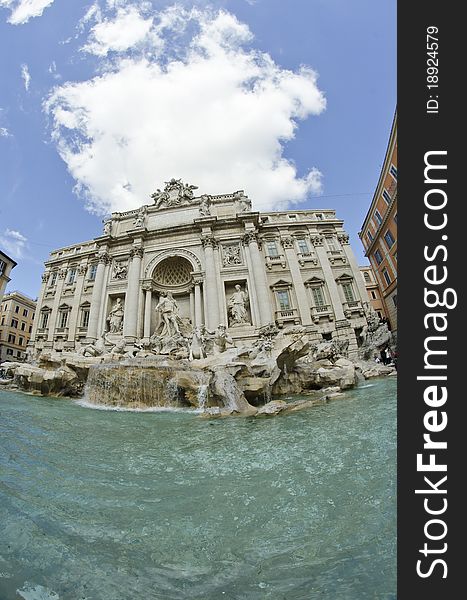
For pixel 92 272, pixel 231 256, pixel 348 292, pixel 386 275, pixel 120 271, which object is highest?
pixel 231 256

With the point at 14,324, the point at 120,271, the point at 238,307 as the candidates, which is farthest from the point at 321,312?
the point at 14,324

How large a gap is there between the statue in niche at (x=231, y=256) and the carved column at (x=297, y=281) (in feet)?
13.4

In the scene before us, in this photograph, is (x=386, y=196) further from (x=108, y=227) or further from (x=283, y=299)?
(x=108, y=227)

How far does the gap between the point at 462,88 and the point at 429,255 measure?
4.27 ft

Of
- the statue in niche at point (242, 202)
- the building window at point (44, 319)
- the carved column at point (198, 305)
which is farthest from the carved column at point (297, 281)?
the building window at point (44, 319)

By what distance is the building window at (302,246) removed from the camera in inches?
906

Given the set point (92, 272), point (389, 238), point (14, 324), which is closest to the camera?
point (389, 238)

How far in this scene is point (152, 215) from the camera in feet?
78.8

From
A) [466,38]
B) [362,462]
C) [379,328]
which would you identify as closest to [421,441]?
[362,462]

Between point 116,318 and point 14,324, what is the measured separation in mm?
25808

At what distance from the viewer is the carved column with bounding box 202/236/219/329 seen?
1898 centimetres

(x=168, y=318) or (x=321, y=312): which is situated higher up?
(x=321, y=312)

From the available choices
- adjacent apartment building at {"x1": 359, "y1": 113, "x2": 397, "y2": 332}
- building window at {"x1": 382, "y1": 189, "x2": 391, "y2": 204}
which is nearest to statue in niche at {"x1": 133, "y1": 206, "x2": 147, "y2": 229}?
adjacent apartment building at {"x1": 359, "y1": 113, "x2": 397, "y2": 332}

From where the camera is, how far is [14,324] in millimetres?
36594
